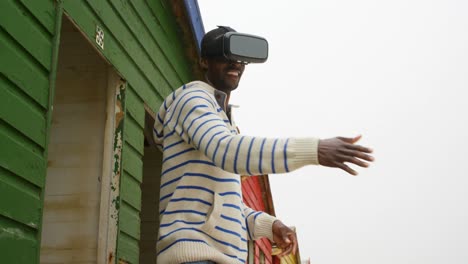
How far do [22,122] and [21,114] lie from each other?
0.04 metres

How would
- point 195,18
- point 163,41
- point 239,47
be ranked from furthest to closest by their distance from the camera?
point 195,18 < point 163,41 < point 239,47

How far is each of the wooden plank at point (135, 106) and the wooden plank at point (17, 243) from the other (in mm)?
1716

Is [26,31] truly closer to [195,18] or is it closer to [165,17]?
[165,17]

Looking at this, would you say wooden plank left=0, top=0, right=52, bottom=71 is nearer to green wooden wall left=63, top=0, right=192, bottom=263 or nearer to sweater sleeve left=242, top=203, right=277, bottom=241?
green wooden wall left=63, top=0, right=192, bottom=263

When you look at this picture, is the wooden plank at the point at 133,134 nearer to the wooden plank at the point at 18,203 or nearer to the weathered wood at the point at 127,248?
the weathered wood at the point at 127,248

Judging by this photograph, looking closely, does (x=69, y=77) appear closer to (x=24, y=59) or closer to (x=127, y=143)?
(x=127, y=143)

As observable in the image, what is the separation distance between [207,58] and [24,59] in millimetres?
833

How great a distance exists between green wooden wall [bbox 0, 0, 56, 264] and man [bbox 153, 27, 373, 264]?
2.13 feet

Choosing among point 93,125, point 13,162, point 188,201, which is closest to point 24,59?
point 13,162

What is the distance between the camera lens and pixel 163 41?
206 inches

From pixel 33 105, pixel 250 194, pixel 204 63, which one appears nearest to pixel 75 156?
pixel 33 105

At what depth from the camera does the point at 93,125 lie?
404 cm

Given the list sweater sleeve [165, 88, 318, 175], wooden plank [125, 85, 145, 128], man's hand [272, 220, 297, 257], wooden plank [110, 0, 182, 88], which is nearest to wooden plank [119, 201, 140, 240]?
wooden plank [125, 85, 145, 128]

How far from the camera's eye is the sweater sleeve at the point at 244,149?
199 cm
